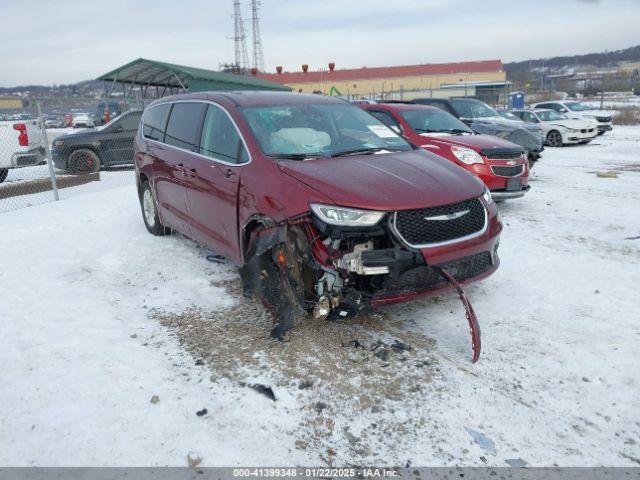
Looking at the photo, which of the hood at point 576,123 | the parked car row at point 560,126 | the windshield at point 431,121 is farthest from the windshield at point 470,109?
the hood at point 576,123

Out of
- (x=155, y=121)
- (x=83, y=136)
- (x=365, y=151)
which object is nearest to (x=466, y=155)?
(x=365, y=151)

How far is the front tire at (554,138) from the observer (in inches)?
687

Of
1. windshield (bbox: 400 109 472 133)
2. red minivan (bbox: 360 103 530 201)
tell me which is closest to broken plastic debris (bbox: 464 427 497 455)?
red minivan (bbox: 360 103 530 201)

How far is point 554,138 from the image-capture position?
57.8ft

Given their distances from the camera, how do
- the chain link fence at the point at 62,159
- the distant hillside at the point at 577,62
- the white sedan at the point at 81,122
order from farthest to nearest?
the distant hillside at the point at 577,62 → the white sedan at the point at 81,122 → the chain link fence at the point at 62,159

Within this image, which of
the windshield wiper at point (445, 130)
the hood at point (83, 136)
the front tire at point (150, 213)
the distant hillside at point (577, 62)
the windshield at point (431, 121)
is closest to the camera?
the front tire at point (150, 213)

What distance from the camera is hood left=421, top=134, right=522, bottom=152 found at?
7.33 m

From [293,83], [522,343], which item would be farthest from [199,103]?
[293,83]

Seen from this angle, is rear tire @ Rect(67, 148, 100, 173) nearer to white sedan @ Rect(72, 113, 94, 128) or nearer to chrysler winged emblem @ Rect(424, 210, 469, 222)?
chrysler winged emblem @ Rect(424, 210, 469, 222)

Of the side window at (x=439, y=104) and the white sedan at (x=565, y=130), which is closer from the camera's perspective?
the side window at (x=439, y=104)

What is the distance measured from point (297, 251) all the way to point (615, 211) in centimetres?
592

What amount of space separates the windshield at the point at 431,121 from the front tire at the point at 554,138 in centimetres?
1078

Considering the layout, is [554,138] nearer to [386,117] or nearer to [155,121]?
[386,117]

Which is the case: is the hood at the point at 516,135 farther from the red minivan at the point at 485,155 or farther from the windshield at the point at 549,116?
the windshield at the point at 549,116
